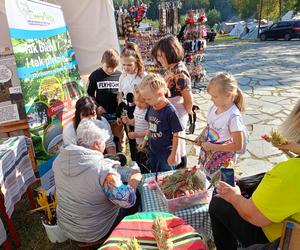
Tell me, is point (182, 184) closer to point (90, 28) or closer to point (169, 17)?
point (90, 28)

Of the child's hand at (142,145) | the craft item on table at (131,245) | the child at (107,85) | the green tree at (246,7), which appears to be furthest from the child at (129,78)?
the green tree at (246,7)

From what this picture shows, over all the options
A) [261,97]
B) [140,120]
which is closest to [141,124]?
[140,120]

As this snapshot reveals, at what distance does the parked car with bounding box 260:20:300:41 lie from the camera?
21.0 m

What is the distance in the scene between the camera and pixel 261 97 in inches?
282

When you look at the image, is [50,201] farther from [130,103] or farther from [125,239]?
[125,239]

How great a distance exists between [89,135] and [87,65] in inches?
139

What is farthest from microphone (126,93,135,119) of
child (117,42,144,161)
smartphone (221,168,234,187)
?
smartphone (221,168,234,187)

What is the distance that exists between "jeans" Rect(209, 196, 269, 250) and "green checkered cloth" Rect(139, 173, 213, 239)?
10cm

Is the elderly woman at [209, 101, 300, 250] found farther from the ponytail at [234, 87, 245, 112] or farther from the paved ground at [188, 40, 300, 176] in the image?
the paved ground at [188, 40, 300, 176]

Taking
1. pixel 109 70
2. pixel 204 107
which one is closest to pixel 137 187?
pixel 109 70

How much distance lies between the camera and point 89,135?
7.11 ft

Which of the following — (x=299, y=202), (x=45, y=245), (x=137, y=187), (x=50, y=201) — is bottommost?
(x=45, y=245)

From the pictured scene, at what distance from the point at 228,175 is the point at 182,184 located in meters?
0.46

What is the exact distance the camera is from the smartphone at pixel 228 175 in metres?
1.71
